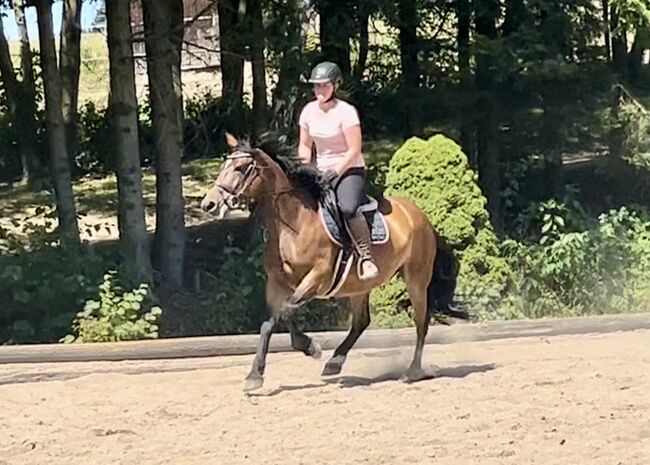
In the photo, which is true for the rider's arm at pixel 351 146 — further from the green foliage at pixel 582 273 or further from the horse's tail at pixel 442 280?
the green foliage at pixel 582 273

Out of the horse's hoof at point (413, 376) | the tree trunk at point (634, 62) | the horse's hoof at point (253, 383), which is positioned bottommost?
the horse's hoof at point (413, 376)

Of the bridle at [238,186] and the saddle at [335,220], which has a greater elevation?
the bridle at [238,186]

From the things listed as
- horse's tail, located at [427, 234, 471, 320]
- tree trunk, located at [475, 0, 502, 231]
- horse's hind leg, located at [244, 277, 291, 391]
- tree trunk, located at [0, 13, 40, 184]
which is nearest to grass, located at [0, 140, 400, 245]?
tree trunk, located at [0, 13, 40, 184]

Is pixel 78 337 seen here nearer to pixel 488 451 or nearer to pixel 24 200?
pixel 488 451

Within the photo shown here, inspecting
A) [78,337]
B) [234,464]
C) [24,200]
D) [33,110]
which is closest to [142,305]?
[78,337]

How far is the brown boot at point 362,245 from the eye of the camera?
8289mm

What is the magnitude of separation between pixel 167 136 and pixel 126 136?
69cm

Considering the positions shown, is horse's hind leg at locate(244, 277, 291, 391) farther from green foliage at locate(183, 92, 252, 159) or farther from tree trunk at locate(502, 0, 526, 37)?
green foliage at locate(183, 92, 252, 159)

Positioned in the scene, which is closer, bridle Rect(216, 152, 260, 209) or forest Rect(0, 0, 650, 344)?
bridle Rect(216, 152, 260, 209)

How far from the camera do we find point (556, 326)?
1080 centimetres

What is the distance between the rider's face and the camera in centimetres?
803

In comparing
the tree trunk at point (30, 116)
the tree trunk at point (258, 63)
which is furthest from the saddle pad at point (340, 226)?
the tree trunk at point (30, 116)

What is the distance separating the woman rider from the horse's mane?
0.07 metres

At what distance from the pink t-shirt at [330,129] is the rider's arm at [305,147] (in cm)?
6
